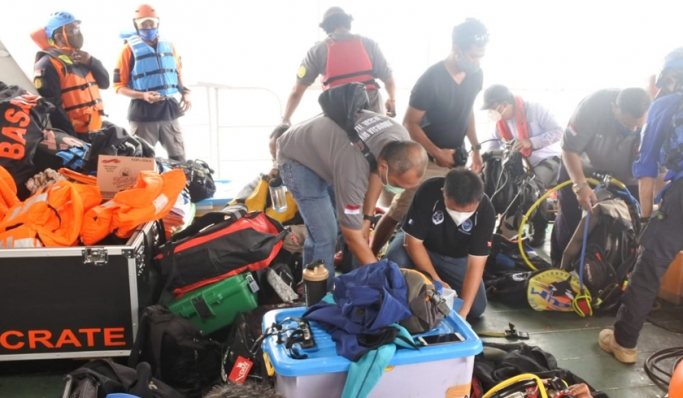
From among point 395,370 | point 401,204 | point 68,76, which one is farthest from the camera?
point 68,76

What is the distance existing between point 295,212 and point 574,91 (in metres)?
3.69

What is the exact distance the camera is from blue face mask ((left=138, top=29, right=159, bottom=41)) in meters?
3.59

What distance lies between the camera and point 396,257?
2662mm

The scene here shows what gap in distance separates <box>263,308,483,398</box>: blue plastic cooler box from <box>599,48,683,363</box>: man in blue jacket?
1.04 m

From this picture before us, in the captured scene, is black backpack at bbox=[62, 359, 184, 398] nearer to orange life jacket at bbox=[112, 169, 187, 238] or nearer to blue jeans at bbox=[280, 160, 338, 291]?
orange life jacket at bbox=[112, 169, 187, 238]

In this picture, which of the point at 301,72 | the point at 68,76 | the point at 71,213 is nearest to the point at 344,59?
the point at 301,72

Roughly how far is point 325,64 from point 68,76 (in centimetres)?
164

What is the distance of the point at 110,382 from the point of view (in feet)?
5.32

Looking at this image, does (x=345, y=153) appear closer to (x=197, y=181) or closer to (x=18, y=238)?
(x=18, y=238)

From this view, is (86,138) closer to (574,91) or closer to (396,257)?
(396,257)

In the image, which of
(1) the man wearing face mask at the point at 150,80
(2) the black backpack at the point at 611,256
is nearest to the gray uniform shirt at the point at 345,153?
(2) the black backpack at the point at 611,256

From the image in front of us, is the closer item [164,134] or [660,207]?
[660,207]

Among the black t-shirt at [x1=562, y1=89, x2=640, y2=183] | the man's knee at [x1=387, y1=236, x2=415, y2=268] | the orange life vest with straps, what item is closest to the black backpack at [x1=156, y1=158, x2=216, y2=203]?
the orange life vest with straps

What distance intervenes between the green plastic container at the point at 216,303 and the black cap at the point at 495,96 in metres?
2.26
